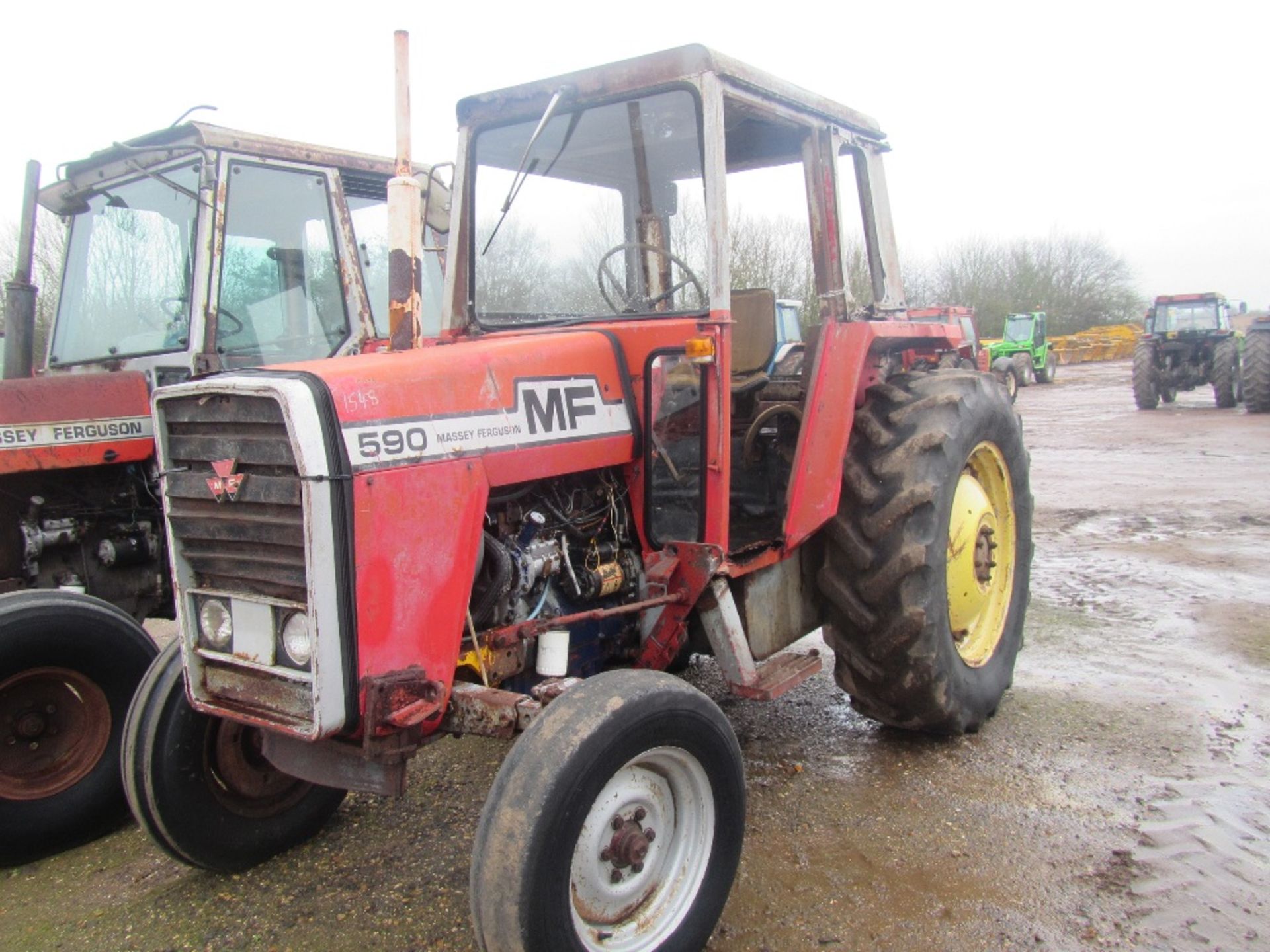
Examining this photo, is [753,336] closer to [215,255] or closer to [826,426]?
[826,426]

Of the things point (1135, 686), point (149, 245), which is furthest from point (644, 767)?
point (149, 245)

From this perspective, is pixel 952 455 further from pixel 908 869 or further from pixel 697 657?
pixel 697 657

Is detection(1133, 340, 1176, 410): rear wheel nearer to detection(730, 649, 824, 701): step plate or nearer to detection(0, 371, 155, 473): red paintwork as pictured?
detection(730, 649, 824, 701): step plate

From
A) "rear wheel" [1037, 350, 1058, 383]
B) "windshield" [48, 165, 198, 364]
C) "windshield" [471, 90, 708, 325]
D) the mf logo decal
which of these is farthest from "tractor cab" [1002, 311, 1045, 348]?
the mf logo decal

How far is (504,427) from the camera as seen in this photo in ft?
8.90

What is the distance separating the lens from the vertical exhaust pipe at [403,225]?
2.73 m

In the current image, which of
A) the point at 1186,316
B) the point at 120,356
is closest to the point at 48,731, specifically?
the point at 120,356

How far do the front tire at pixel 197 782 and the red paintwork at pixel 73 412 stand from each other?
1.59 m

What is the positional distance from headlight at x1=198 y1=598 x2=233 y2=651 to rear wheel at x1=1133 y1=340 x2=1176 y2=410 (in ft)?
66.8

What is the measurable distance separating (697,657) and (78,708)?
2682mm

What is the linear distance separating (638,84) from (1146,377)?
764 inches

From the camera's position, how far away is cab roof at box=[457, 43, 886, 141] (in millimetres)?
3037

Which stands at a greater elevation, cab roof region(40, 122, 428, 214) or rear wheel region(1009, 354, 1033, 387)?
cab roof region(40, 122, 428, 214)

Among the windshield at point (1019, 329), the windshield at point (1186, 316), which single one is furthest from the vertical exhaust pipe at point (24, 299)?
the windshield at point (1019, 329)
